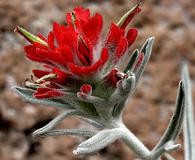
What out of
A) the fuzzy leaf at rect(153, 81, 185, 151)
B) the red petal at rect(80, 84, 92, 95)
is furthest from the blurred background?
the red petal at rect(80, 84, 92, 95)

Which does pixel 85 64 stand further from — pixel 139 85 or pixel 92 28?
pixel 139 85

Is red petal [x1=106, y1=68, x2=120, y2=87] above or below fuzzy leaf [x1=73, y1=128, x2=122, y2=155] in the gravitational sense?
above

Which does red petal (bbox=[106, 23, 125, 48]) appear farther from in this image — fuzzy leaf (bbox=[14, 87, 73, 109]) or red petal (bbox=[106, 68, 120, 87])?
fuzzy leaf (bbox=[14, 87, 73, 109])

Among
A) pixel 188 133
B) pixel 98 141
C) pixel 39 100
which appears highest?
pixel 39 100

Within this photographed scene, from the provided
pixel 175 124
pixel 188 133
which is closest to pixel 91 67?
pixel 175 124

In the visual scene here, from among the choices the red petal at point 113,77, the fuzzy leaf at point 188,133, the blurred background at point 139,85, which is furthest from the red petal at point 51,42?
→ the blurred background at point 139,85

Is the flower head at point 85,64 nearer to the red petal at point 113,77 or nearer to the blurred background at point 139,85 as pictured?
the red petal at point 113,77
